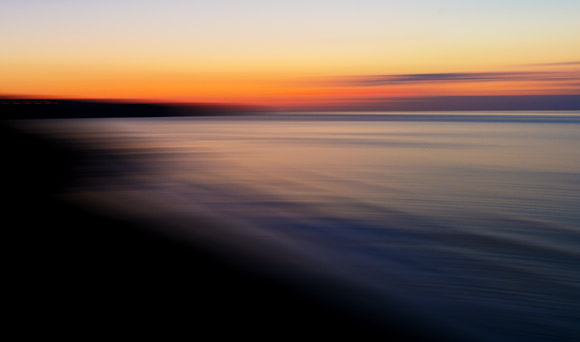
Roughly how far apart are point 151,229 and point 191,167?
6.28 m

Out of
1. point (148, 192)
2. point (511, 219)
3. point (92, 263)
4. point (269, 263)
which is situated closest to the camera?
point (92, 263)

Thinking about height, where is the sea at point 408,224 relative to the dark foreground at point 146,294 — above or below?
below

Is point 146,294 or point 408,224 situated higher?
point 146,294

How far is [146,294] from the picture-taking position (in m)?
3.14

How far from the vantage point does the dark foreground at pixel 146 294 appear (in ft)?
8.87

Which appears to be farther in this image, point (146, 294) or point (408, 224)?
point (408, 224)

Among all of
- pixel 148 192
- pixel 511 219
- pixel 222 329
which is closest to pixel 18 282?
pixel 222 329

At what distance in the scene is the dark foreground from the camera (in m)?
2.71

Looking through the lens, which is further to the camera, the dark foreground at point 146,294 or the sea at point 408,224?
the sea at point 408,224

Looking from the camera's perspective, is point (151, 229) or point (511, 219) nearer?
point (151, 229)

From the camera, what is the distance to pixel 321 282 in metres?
3.84

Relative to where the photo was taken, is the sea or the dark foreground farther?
the sea

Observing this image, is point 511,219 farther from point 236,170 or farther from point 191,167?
point 191,167

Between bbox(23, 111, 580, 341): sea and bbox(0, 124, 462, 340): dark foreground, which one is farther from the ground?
bbox(0, 124, 462, 340): dark foreground
